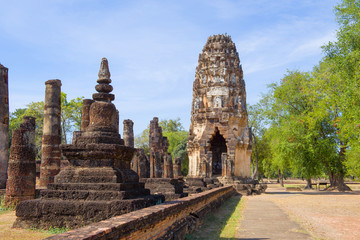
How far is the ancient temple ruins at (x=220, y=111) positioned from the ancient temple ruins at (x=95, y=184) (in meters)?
17.8

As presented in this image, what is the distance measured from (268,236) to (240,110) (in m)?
18.5

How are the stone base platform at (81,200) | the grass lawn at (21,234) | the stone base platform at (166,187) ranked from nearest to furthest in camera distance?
the grass lawn at (21,234), the stone base platform at (81,200), the stone base platform at (166,187)

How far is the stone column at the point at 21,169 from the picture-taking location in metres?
9.76

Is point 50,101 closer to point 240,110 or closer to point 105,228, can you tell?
point 105,228

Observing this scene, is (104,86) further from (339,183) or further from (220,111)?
(339,183)

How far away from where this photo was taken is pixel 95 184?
19.3 feet

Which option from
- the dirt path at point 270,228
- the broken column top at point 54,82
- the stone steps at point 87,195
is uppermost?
the broken column top at point 54,82

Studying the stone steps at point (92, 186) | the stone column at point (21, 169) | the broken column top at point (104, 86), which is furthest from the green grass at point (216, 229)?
the stone column at point (21, 169)

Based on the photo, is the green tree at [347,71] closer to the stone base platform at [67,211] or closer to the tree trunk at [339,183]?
the stone base platform at [67,211]

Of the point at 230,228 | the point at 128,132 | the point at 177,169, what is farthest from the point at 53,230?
the point at 128,132

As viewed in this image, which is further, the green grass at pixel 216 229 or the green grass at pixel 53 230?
the green grass at pixel 216 229

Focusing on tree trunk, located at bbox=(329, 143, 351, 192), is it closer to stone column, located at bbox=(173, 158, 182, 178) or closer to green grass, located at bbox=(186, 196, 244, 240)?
stone column, located at bbox=(173, 158, 182, 178)

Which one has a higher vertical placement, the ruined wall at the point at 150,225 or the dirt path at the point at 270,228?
the ruined wall at the point at 150,225

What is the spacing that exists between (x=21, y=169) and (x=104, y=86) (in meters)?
4.78
